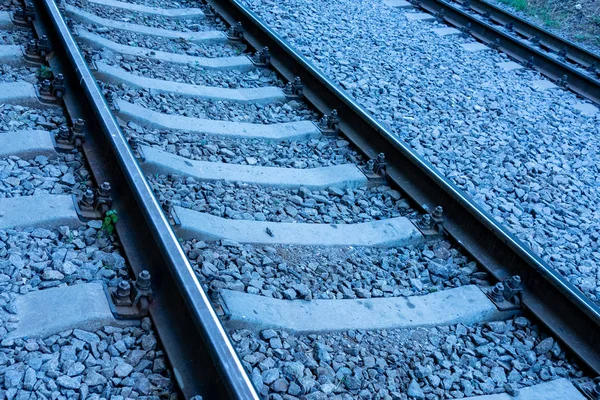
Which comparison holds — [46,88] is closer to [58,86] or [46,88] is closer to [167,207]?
[58,86]

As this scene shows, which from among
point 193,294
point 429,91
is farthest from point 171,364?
point 429,91

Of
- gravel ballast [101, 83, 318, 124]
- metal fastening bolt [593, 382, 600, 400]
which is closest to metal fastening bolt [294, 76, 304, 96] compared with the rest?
gravel ballast [101, 83, 318, 124]

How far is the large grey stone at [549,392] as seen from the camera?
3.00m

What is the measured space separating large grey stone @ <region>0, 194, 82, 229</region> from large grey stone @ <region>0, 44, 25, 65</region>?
1.79m

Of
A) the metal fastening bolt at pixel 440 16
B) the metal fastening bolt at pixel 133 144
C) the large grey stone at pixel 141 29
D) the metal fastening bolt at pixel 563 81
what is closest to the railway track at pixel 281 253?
the metal fastening bolt at pixel 133 144

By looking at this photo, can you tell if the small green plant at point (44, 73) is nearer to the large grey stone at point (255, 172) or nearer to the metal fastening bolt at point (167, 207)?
the large grey stone at point (255, 172)

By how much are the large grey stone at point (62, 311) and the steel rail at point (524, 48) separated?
225 inches

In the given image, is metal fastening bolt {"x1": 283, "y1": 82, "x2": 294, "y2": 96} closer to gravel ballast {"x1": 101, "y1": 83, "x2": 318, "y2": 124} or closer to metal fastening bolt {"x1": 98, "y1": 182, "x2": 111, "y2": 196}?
gravel ballast {"x1": 101, "y1": 83, "x2": 318, "y2": 124}

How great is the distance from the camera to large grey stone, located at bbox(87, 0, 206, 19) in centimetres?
645

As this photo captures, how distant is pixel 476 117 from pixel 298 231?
107 inches

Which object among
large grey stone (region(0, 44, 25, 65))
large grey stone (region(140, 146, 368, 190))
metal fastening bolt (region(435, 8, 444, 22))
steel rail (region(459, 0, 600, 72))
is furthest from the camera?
metal fastening bolt (region(435, 8, 444, 22))

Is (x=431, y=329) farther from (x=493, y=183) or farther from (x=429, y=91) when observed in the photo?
(x=429, y=91)

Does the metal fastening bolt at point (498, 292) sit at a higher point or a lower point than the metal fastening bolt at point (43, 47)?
lower

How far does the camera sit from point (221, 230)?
11.7 feet
